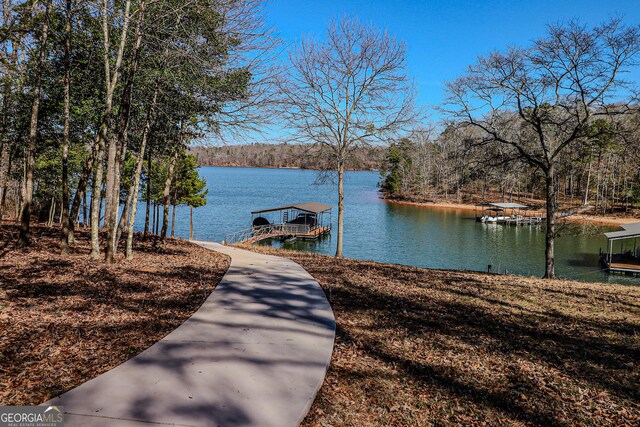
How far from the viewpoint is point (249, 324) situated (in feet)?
19.9

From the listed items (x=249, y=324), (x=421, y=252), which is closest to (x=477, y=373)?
(x=249, y=324)

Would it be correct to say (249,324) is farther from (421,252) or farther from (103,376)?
(421,252)

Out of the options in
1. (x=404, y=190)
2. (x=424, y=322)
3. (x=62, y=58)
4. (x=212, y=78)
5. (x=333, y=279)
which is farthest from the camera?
(x=404, y=190)

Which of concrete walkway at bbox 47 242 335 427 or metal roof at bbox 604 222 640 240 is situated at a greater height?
metal roof at bbox 604 222 640 240

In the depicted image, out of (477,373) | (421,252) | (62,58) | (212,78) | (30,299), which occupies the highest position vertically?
(62,58)

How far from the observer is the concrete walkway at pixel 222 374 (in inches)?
142

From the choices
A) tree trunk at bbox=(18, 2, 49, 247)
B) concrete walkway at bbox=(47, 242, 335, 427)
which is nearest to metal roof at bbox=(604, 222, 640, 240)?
concrete walkway at bbox=(47, 242, 335, 427)

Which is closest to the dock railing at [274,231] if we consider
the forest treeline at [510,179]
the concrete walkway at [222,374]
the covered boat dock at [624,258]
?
the forest treeline at [510,179]

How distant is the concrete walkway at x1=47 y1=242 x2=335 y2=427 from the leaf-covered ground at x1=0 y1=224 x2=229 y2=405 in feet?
1.11

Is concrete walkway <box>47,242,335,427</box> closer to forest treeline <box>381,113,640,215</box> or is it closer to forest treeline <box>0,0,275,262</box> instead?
forest treeline <box>0,0,275,262</box>

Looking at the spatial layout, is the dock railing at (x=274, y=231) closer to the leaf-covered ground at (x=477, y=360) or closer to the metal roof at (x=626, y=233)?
the metal roof at (x=626, y=233)

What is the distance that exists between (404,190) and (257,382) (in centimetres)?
7384

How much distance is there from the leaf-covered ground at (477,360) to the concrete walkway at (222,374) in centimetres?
32

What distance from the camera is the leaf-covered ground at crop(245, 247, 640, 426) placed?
4.04 meters
